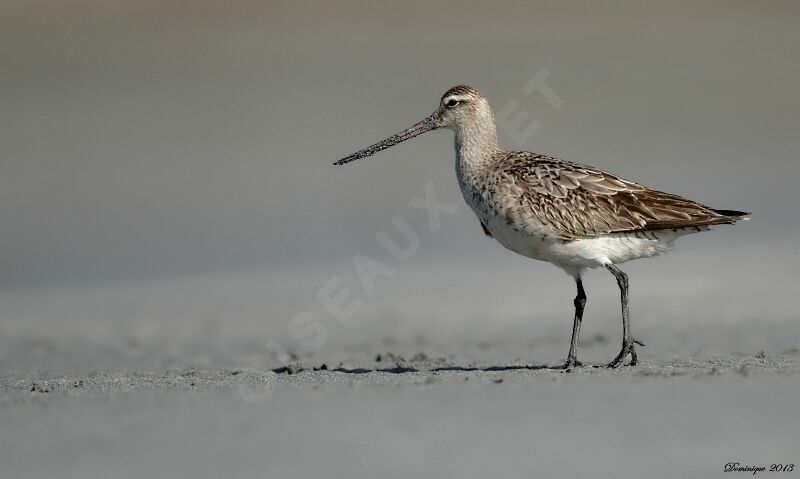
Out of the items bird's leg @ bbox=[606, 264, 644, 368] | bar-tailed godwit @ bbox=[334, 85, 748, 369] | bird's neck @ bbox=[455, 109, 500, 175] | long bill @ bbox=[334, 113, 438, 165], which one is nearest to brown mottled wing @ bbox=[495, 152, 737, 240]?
bar-tailed godwit @ bbox=[334, 85, 748, 369]

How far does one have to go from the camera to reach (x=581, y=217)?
11.8m

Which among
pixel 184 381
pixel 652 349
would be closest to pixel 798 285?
pixel 652 349

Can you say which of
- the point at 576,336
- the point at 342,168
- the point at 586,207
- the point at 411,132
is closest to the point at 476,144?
the point at 411,132

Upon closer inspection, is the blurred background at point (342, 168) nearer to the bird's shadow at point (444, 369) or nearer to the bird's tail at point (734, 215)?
the bird's shadow at point (444, 369)

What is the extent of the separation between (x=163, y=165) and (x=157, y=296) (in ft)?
22.7

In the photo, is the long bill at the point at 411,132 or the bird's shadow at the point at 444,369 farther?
the long bill at the point at 411,132

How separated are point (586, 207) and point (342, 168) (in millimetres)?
11107

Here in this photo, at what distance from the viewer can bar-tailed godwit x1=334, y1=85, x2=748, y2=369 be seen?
1175cm

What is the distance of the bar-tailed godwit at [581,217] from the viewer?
1175cm

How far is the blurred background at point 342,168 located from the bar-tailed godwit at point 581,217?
142 cm

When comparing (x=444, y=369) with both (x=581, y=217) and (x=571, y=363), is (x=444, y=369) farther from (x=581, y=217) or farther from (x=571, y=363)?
(x=581, y=217)

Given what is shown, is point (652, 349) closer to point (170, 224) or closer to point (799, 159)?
point (170, 224)

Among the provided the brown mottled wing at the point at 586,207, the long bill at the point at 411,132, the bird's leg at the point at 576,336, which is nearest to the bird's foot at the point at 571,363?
the bird's leg at the point at 576,336

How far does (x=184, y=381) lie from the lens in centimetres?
1170
